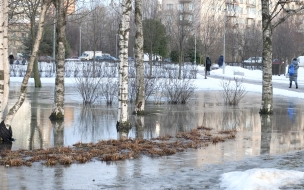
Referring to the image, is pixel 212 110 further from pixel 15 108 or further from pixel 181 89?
pixel 15 108

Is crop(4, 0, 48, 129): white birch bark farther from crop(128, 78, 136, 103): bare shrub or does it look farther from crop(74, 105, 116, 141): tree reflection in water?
crop(128, 78, 136, 103): bare shrub

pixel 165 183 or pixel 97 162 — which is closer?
pixel 165 183

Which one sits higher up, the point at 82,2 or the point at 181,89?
the point at 82,2

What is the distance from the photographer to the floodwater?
27.1ft

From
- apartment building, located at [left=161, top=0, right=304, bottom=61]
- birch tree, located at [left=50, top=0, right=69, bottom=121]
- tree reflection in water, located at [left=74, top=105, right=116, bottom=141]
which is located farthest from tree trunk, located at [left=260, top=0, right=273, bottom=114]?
apartment building, located at [left=161, top=0, right=304, bottom=61]

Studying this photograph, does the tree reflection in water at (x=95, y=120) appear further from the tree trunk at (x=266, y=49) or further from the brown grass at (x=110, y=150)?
the tree trunk at (x=266, y=49)

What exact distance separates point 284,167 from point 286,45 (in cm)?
4757

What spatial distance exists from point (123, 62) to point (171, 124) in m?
2.73

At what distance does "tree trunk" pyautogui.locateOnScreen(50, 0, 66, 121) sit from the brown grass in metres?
3.99

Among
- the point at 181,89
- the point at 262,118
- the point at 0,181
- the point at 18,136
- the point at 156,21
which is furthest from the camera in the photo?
the point at 156,21

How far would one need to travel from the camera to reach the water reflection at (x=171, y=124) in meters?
11.9

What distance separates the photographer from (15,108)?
1178 cm

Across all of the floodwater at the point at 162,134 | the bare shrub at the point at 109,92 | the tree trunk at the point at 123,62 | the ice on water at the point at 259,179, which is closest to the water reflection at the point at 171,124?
the floodwater at the point at 162,134

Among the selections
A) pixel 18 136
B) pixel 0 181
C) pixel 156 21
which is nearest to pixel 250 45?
pixel 156 21
